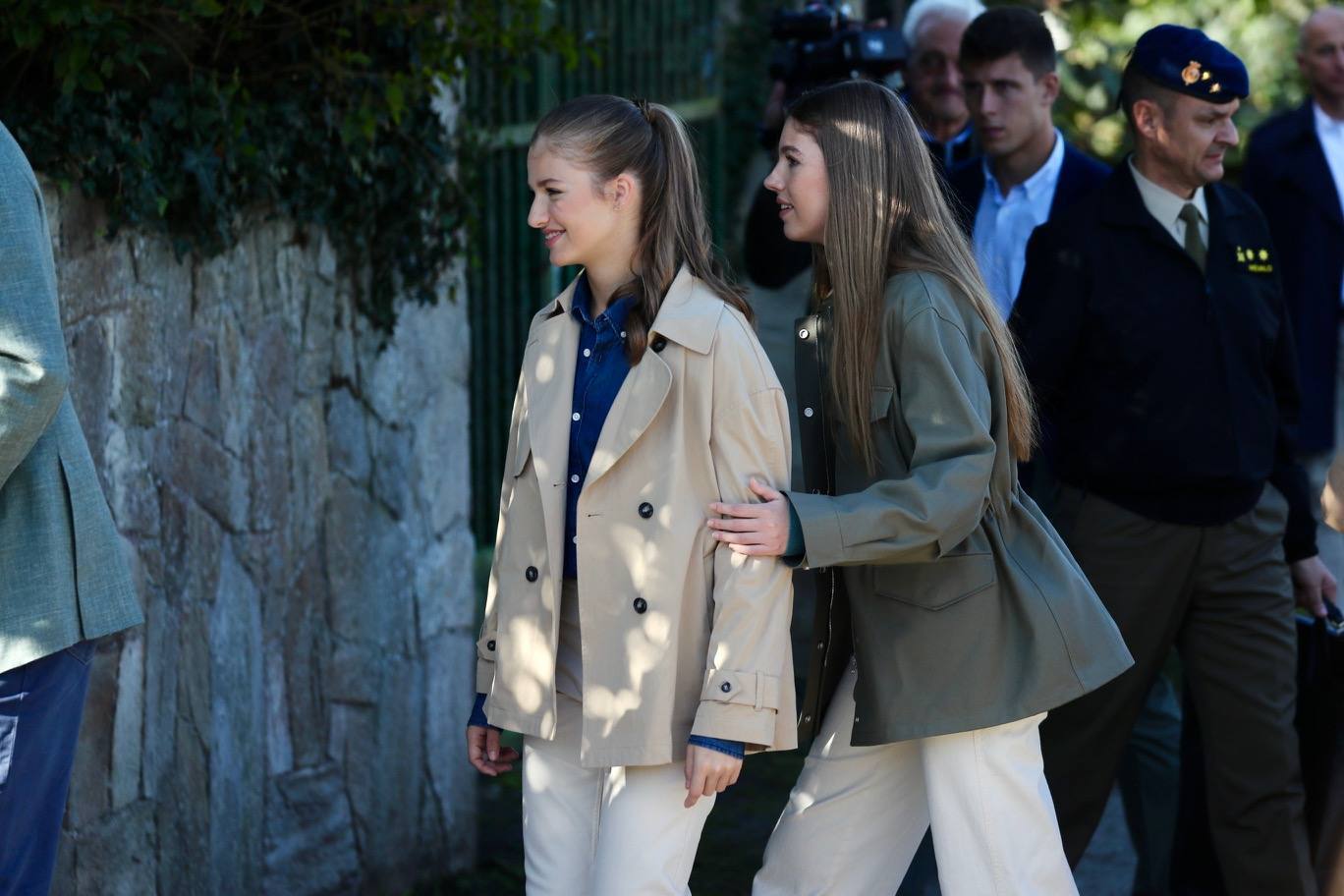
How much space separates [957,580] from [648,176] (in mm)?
878

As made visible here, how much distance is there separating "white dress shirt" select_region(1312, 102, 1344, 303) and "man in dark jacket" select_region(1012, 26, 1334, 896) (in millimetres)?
1881

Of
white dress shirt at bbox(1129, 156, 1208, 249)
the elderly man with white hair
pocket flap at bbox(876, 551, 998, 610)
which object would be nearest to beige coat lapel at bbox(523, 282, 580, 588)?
pocket flap at bbox(876, 551, 998, 610)

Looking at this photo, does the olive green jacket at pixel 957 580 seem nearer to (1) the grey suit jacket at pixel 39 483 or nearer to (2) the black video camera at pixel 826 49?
(1) the grey suit jacket at pixel 39 483

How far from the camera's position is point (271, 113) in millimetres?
3814

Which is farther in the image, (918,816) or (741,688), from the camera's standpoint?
(918,816)

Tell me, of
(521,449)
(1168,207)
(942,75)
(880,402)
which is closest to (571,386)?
(521,449)

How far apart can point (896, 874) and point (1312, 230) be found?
120 inches

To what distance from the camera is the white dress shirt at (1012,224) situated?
14.4 feet

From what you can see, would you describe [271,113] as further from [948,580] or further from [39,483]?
[948,580]

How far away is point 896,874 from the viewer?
3342 mm

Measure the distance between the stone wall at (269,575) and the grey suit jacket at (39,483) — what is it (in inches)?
31.6

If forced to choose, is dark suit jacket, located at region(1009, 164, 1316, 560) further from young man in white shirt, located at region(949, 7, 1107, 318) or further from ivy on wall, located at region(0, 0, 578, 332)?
ivy on wall, located at region(0, 0, 578, 332)

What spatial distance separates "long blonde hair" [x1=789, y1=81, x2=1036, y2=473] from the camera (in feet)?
10.2

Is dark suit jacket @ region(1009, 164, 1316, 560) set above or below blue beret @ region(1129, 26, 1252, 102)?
below
